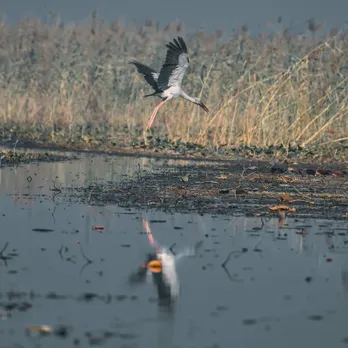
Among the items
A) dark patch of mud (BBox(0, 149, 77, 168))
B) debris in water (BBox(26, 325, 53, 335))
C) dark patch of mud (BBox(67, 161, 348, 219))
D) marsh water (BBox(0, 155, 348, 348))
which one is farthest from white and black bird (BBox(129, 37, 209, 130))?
debris in water (BBox(26, 325, 53, 335))

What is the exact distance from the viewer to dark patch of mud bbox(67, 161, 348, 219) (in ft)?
35.1

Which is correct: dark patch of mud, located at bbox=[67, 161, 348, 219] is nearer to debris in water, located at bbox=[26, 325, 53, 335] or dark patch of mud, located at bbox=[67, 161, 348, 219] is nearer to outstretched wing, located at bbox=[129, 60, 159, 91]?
debris in water, located at bbox=[26, 325, 53, 335]

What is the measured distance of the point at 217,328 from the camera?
A: 5.59 m

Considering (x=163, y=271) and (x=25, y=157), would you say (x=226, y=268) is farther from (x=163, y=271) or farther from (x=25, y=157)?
(x=25, y=157)

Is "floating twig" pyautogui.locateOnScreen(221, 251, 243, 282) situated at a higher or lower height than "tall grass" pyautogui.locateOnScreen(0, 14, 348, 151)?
lower

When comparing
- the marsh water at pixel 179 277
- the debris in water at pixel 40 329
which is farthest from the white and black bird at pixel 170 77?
the debris in water at pixel 40 329

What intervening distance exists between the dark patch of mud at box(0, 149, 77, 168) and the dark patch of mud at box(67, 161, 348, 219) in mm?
2086

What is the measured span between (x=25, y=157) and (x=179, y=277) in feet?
33.8

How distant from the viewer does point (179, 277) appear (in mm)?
6934

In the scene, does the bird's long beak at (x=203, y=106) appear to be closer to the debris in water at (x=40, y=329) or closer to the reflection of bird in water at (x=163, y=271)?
the reflection of bird in water at (x=163, y=271)

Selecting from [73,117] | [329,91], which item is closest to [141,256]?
[329,91]

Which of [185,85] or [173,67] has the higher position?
[173,67]

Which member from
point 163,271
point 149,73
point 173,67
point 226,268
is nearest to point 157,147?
point 173,67

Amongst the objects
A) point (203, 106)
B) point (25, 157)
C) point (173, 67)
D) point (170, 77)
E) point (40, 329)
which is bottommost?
point (40, 329)
